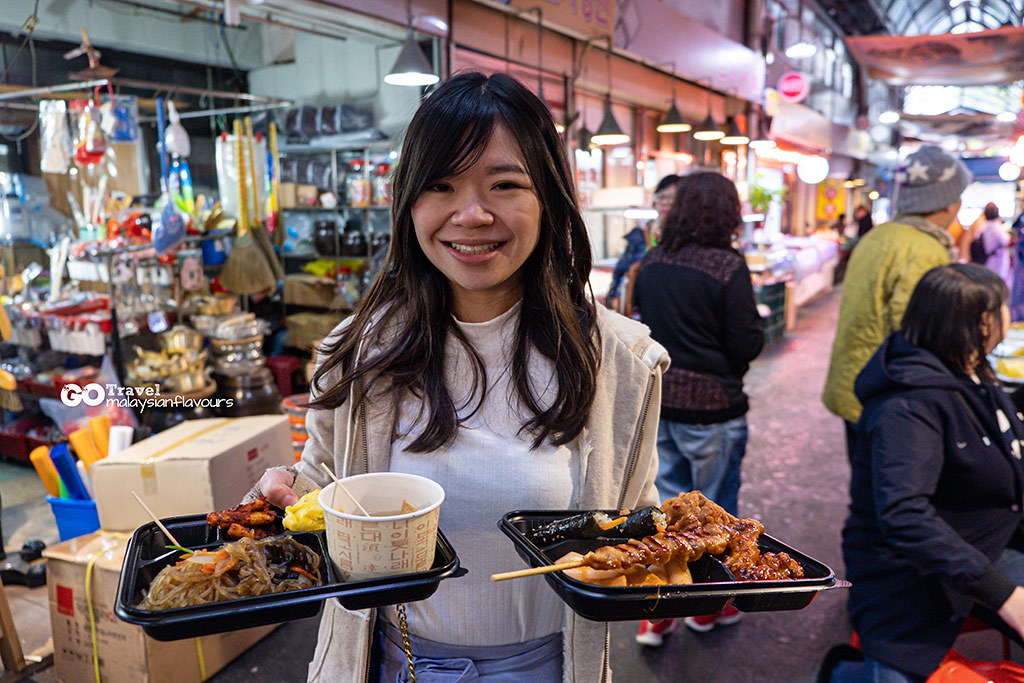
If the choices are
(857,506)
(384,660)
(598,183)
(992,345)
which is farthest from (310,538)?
(598,183)

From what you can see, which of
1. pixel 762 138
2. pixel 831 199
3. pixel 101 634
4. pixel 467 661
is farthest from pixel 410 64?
pixel 831 199

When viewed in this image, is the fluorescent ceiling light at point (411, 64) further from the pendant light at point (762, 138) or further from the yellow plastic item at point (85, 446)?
the pendant light at point (762, 138)

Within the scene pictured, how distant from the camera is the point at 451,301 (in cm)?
158

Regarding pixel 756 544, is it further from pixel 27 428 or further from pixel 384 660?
pixel 27 428

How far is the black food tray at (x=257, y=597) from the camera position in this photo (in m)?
1.04

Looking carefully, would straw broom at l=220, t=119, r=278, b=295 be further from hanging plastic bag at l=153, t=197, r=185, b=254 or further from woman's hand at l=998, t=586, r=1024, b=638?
woman's hand at l=998, t=586, r=1024, b=638

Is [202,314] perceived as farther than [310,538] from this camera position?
Yes

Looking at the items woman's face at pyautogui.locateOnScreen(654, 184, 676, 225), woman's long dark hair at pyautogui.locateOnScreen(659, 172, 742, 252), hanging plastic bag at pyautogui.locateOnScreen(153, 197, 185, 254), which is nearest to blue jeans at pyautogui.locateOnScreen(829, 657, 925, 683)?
woman's long dark hair at pyautogui.locateOnScreen(659, 172, 742, 252)

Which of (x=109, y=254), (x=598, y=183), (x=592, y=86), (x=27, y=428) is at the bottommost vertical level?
(x=27, y=428)

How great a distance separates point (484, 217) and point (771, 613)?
3.11m

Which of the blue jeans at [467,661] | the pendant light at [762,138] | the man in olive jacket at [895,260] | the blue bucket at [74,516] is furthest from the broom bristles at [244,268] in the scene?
the pendant light at [762,138]

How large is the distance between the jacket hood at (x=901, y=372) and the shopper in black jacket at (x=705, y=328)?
2.62ft

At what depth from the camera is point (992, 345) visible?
7.69 feet

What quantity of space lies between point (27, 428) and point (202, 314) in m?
1.32
